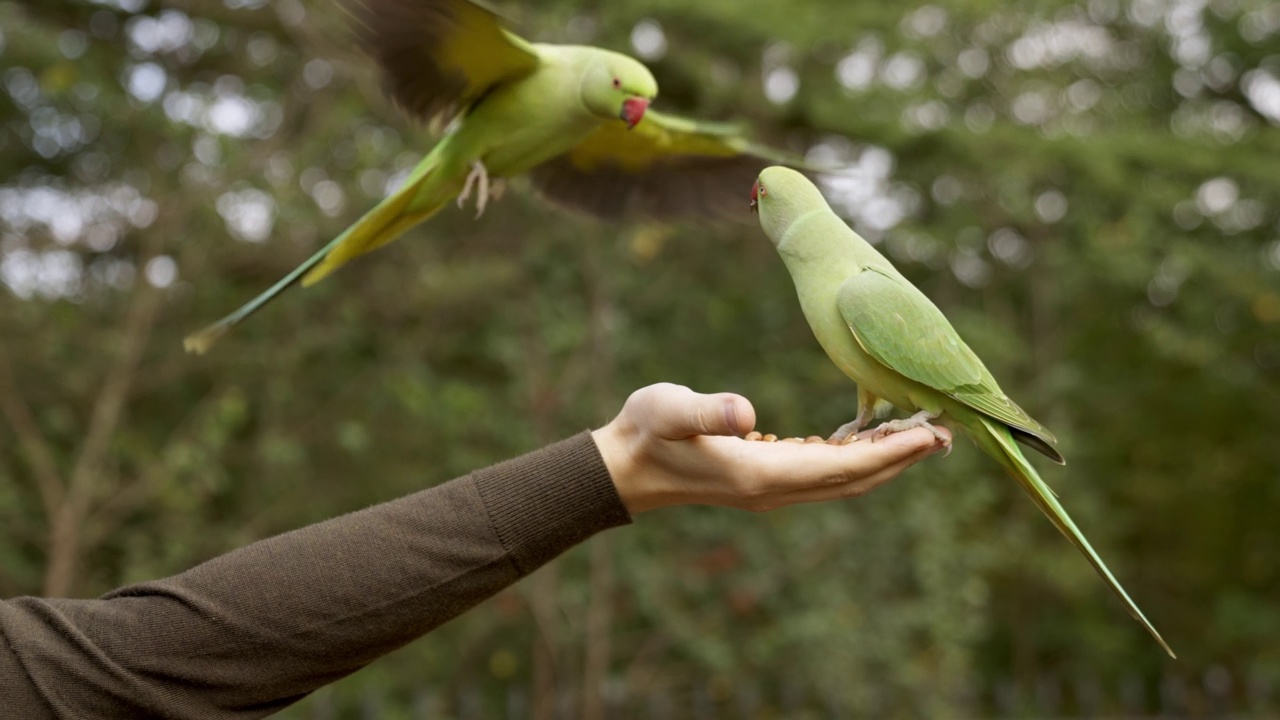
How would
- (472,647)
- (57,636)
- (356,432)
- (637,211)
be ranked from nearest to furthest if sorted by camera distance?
(57,636) < (637,211) < (356,432) < (472,647)

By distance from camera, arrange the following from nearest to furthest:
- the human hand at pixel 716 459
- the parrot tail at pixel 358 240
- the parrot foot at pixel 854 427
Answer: the human hand at pixel 716 459, the parrot foot at pixel 854 427, the parrot tail at pixel 358 240

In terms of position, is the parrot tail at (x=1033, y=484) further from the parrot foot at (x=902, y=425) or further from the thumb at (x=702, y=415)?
the thumb at (x=702, y=415)

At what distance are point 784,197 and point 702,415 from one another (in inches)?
18.2

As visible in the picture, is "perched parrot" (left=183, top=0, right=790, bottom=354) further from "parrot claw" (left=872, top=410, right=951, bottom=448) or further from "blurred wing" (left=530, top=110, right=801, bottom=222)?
"parrot claw" (left=872, top=410, right=951, bottom=448)

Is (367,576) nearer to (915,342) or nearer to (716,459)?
(716,459)

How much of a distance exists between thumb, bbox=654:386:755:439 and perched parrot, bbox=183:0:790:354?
736mm

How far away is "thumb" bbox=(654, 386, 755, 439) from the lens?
151cm

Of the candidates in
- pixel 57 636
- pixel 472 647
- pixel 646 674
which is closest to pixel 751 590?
pixel 646 674

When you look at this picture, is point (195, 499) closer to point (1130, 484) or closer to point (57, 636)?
point (57, 636)

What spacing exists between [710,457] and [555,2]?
452cm

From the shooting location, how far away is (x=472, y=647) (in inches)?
268

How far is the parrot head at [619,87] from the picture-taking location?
2.14 m

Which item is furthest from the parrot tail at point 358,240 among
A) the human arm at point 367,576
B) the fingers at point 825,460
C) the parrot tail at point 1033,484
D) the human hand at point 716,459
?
the parrot tail at point 1033,484

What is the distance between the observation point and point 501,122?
92.7 inches
